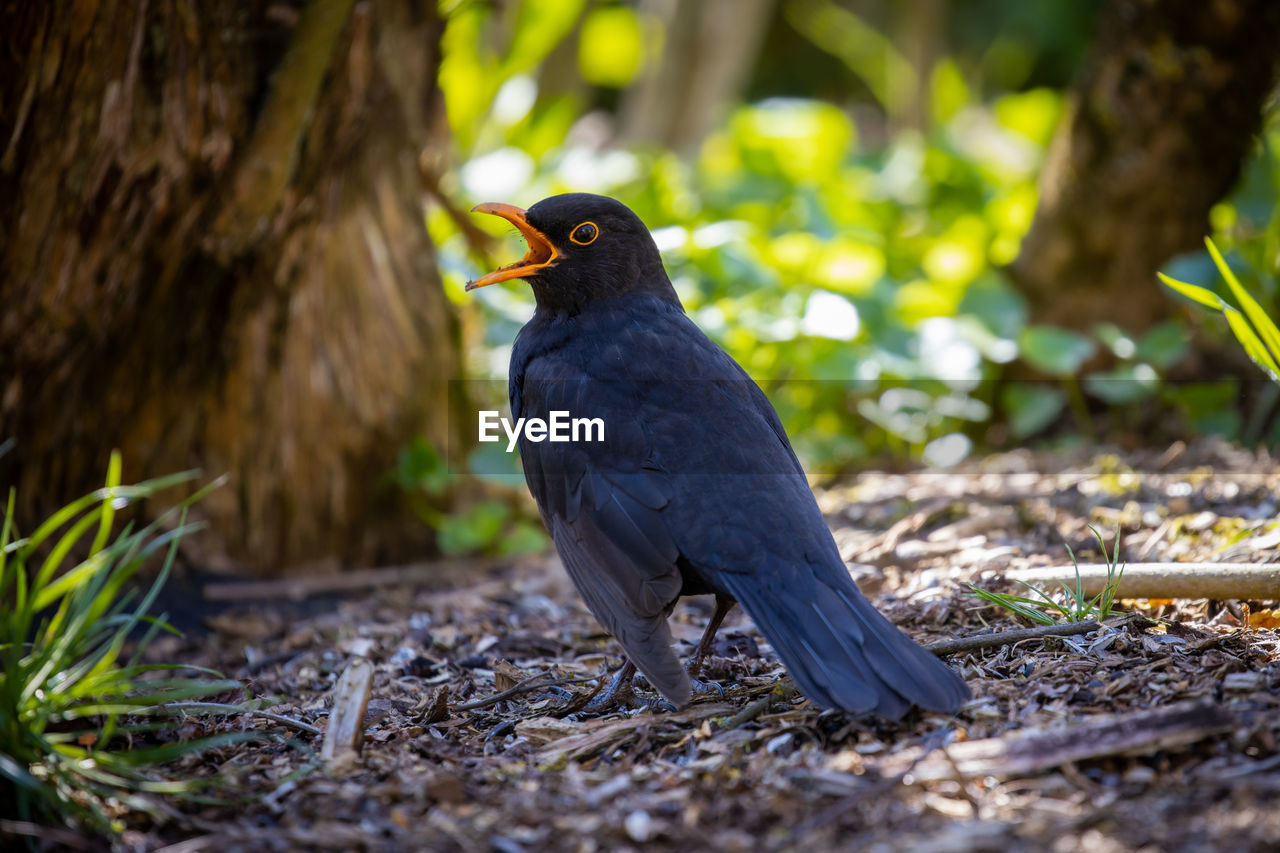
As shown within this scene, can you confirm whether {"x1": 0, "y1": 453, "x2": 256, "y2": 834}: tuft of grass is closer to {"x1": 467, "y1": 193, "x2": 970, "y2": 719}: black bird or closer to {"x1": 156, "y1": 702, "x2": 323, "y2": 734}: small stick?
{"x1": 156, "y1": 702, "x2": 323, "y2": 734}: small stick

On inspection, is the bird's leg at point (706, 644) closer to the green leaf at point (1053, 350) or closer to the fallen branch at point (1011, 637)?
the fallen branch at point (1011, 637)

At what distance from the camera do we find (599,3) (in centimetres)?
1252

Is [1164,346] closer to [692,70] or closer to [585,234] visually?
[585,234]

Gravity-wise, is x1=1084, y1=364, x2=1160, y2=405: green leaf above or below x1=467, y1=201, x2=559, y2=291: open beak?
below

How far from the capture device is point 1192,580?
9.84 ft

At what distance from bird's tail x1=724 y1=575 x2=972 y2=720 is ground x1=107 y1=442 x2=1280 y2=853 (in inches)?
4.4

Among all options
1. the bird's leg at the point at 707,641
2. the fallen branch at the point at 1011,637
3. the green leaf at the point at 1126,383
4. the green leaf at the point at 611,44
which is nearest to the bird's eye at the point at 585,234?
the bird's leg at the point at 707,641

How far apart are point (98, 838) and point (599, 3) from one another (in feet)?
38.5

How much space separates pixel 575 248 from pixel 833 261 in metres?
2.59

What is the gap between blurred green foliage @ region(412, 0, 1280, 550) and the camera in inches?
215

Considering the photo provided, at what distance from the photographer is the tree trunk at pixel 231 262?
3.62 meters

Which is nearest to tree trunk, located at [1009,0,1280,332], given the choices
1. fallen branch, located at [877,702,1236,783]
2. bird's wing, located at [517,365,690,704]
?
bird's wing, located at [517,365,690,704]

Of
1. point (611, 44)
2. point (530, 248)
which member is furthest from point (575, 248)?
point (611, 44)

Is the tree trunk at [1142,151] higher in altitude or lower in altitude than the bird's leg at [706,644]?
higher
